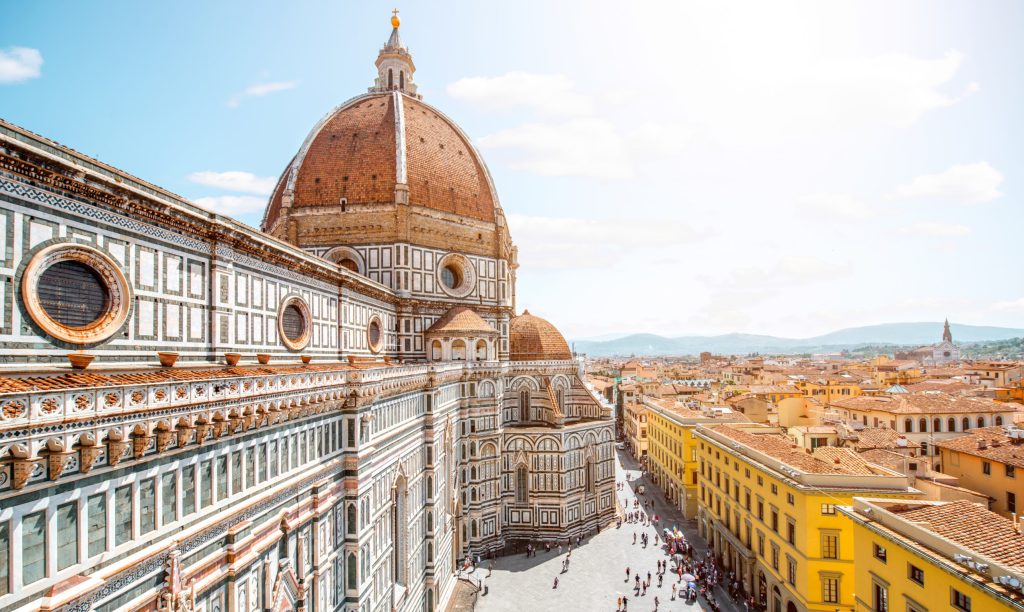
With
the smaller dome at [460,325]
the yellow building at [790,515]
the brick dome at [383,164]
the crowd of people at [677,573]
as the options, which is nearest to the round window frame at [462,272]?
the smaller dome at [460,325]

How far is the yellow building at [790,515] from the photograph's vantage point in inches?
1064

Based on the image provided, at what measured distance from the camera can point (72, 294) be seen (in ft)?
41.4

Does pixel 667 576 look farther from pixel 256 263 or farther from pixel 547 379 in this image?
pixel 256 263

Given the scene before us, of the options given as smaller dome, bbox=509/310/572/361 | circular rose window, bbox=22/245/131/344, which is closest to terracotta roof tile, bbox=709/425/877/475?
smaller dome, bbox=509/310/572/361

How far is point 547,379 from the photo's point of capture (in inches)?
1829

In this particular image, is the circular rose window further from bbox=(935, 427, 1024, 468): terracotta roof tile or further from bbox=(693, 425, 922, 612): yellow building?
bbox=(935, 427, 1024, 468): terracotta roof tile

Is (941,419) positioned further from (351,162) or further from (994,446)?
(351,162)

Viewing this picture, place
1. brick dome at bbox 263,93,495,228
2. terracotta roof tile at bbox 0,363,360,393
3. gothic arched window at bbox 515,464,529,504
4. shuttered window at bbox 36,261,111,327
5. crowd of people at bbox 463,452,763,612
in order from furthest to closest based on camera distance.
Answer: gothic arched window at bbox 515,464,529,504 → brick dome at bbox 263,93,495,228 → crowd of people at bbox 463,452,763,612 → shuttered window at bbox 36,261,111,327 → terracotta roof tile at bbox 0,363,360,393

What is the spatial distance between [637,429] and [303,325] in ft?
181

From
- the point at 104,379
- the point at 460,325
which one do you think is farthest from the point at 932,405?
the point at 104,379

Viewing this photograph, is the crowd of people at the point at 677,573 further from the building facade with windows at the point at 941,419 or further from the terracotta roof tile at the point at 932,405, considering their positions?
Result: the terracotta roof tile at the point at 932,405

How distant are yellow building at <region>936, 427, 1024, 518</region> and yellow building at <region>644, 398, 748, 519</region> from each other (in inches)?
609

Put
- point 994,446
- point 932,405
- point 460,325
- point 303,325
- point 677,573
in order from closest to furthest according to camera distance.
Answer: point 303,325 < point 994,446 < point 677,573 < point 460,325 < point 932,405

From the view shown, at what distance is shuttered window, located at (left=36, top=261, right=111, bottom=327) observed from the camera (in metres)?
12.0
